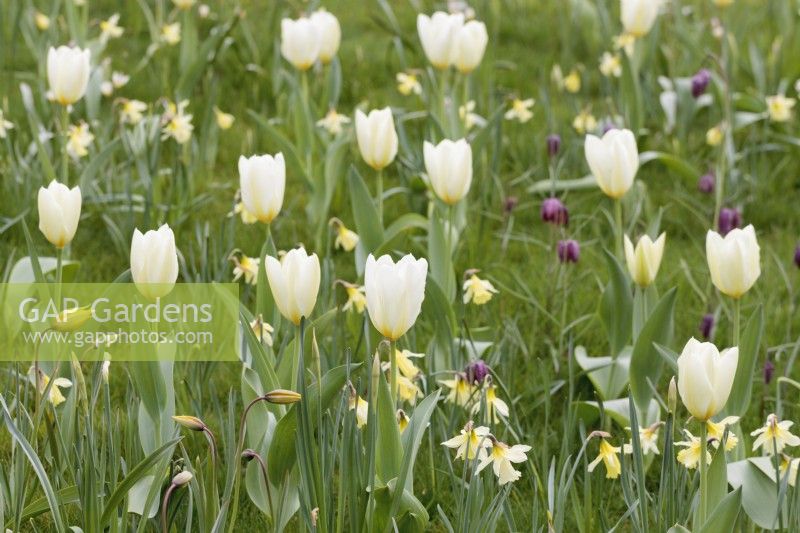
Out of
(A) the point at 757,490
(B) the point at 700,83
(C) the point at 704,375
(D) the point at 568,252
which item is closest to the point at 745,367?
(A) the point at 757,490

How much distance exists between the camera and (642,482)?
1.96 metres

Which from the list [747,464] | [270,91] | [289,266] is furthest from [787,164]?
[289,266]

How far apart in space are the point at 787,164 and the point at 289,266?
272 cm

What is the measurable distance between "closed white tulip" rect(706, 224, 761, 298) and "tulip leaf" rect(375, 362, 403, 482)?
0.64m

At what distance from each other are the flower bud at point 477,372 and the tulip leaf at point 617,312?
0.46m

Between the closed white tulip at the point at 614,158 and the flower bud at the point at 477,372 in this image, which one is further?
the closed white tulip at the point at 614,158

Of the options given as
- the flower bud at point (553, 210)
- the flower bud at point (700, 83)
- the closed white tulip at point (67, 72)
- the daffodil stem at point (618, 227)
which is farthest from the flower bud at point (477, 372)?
the flower bud at point (700, 83)

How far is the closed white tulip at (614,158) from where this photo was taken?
2582mm

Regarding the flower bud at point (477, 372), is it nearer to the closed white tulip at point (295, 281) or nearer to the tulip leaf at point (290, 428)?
the tulip leaf at point (290, 428)

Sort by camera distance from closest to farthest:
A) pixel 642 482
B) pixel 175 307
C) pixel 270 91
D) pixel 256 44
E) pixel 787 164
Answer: pixel 642 482
pixel 175 307
pixel 787 164
pixel 270 91
pixel 256 44

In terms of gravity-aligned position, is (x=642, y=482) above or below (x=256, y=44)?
below

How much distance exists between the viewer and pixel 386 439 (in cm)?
203

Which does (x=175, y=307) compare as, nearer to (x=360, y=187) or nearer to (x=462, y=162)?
(x=360, y=187)

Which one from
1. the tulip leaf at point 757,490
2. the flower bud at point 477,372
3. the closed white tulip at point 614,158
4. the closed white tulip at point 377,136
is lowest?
the tulip leaf at point 757,490
